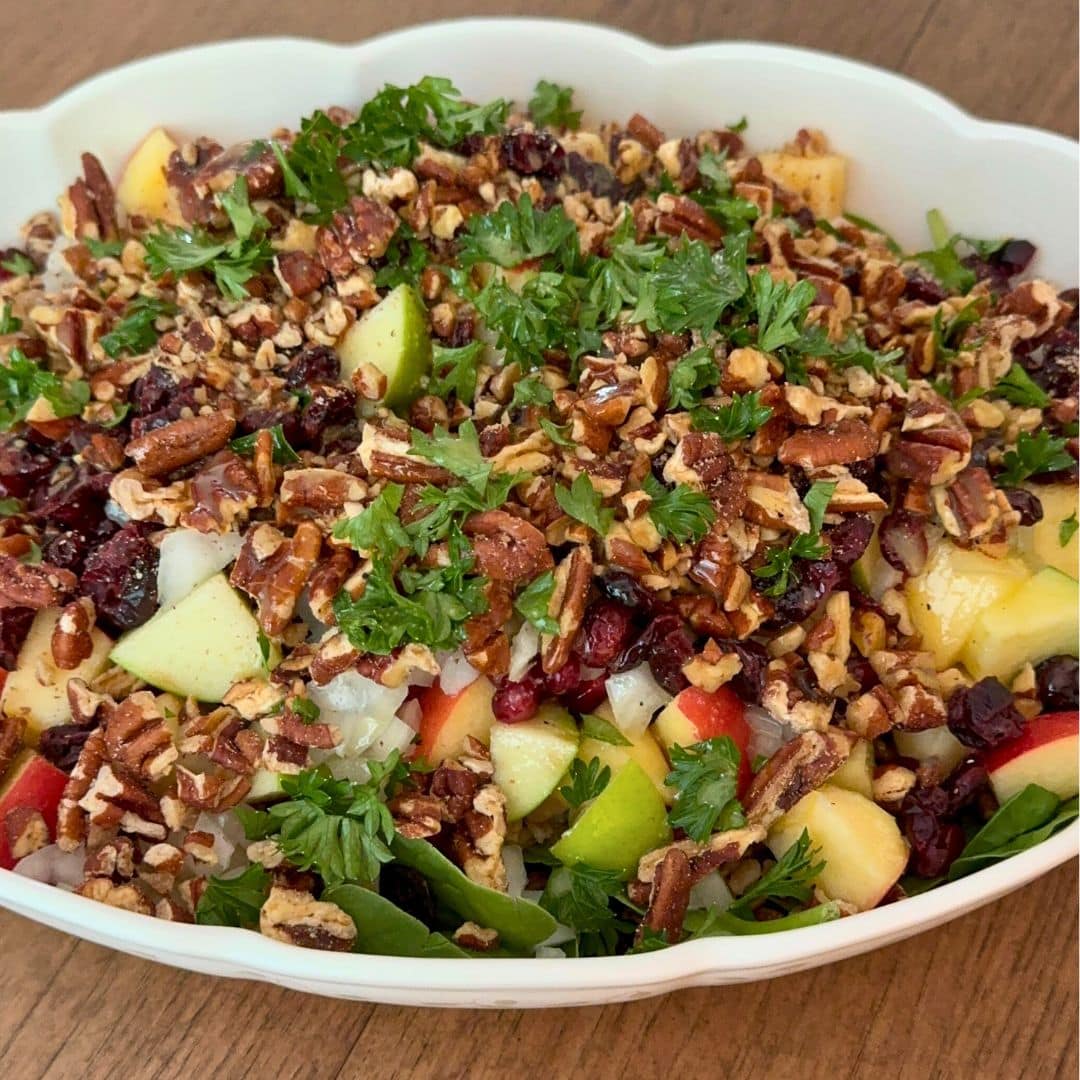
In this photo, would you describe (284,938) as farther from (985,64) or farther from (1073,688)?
(985,64)

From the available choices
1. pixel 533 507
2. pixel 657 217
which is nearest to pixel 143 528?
pixel 533 507

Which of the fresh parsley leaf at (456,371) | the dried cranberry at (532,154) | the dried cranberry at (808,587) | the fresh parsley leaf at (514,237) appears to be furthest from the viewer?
the dried cranberry at (532,154)

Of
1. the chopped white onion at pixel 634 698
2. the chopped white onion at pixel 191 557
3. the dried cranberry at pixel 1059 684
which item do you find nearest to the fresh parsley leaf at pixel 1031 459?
the dried cranberry at pixel 1059 684

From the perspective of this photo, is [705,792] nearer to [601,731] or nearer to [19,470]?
[601,731]

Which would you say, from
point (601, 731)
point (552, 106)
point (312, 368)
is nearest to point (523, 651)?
point (601, 731)

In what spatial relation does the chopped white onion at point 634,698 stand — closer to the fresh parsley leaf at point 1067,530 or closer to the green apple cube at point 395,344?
the green apple cube at point 395,344

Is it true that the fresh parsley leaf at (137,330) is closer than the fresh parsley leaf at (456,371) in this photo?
No
